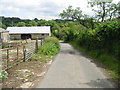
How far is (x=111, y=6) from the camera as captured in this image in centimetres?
2197

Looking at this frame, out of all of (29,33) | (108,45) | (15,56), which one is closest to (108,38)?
(108,45)

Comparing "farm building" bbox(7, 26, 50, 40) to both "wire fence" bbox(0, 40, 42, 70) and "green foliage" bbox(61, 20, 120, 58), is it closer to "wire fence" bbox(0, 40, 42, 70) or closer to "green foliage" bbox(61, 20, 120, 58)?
"green foliage" bbox(61, 20, 120, 58)

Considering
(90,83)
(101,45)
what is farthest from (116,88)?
(101,45)

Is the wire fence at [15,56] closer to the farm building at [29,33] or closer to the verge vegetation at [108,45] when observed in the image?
the verge vegetation at [108,45]

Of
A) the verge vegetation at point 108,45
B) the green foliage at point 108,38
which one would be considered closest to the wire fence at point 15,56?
the verge vegetation at point 108,45

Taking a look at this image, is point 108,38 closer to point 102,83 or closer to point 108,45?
point 108,45

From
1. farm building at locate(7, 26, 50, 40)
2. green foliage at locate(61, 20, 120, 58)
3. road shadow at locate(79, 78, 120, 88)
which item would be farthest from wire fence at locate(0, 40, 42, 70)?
farm building at locate(7, 26, 50, 40)

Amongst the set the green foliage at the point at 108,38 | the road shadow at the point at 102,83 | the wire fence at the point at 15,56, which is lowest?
the road shadow at the point at 102,83

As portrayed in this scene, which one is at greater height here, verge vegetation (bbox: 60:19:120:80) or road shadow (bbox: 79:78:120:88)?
verge vegetation (bbox: 60:19:120:80)

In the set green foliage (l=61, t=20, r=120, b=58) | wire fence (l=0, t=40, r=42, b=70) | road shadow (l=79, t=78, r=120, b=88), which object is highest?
green foliage (l=61, t=20, r=120, b=58)

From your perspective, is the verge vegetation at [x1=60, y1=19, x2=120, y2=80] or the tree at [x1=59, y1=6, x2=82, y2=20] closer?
the verge vegetation at [x1=60, y1=19, x2=120, y2=80]

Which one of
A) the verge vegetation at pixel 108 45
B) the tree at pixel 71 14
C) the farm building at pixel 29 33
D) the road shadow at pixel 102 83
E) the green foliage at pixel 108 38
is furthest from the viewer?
the farm building at pixel 29 33

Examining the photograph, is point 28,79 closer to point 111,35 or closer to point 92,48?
point 111,35

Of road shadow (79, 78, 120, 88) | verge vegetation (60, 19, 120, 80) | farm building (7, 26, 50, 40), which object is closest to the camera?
road shadow (79, 78, 120, 88)
